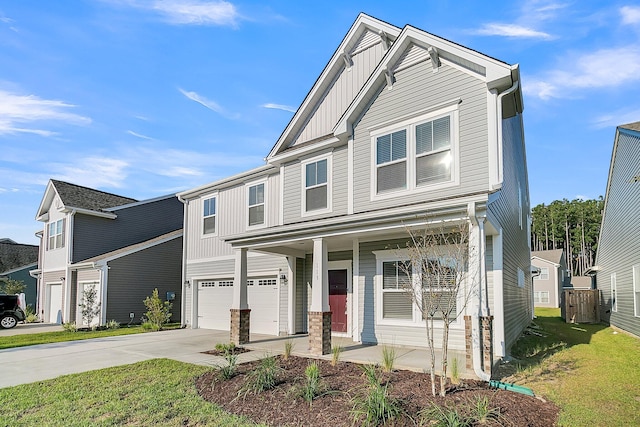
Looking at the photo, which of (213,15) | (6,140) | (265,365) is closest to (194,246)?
(6,140)

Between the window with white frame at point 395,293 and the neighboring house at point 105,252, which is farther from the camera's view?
the neighboring house at point 105,252

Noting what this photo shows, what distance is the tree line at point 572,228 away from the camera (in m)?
63.9

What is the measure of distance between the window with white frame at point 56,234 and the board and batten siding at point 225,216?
27.6 feet

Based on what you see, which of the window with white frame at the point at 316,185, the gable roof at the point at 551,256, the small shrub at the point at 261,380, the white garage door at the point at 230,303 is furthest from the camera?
the gable roof at the point at 551,256

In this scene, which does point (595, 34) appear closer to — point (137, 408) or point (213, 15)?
point (213, 15)

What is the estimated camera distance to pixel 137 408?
21.0 ft

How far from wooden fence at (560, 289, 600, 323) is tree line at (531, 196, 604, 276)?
155ft

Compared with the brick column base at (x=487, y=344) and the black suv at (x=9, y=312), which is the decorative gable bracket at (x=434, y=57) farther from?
the black suv at (x=9, y=312)

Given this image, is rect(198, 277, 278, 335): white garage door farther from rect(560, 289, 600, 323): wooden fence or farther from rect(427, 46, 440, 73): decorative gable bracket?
rect(560, 289, 600, 323): wooden fence

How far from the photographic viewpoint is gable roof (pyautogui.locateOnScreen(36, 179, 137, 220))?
2122cm

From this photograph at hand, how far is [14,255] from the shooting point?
37219 millimetres

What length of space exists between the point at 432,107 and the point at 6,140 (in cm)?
1621

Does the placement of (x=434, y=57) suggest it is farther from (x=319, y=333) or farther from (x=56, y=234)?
(x=56, y=234)

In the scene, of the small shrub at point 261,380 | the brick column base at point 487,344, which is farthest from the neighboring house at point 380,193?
the small shrub at point 261,380
